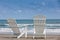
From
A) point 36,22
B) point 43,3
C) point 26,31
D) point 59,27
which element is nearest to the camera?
point 36,22

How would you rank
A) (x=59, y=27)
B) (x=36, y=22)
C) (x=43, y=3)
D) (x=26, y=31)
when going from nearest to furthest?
(x=36, y=22)
(x=26, y=31)
(x=59, y=27)
(x=43, y=3)

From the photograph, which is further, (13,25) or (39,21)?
(13,25)

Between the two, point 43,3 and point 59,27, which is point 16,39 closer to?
point 59,27

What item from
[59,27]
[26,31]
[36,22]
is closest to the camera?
[36,22]

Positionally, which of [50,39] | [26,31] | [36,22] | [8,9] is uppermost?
[8,9]

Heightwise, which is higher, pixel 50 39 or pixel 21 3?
pixel 21 3

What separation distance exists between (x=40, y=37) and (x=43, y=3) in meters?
7.15

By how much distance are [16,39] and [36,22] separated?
0.79 meters

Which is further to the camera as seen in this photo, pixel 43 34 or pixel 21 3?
pixel 21 3

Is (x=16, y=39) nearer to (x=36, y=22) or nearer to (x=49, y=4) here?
(x=36, y=22)

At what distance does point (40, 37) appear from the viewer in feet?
12.0

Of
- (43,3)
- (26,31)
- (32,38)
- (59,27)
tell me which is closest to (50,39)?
(32,38)

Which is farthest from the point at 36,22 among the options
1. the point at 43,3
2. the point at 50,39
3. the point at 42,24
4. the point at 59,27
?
the point at 43,3

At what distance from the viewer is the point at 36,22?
11.6 ft
